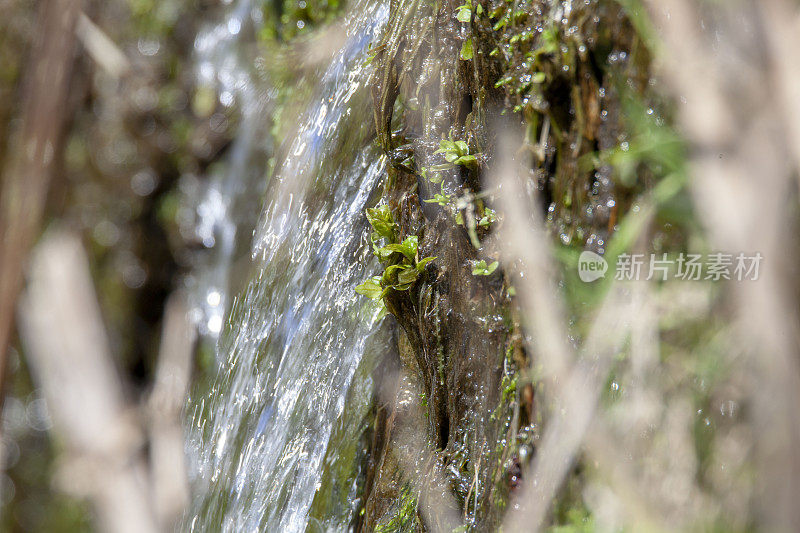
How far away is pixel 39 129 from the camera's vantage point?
1.29m

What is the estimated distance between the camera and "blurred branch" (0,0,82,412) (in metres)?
1.21

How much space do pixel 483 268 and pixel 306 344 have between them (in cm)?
39

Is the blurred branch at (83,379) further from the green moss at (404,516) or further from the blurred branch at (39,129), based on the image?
the green moss at (404,516)

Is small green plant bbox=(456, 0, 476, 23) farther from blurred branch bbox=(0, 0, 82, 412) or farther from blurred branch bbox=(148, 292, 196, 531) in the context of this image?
blurred branch bbox=(148, 292, 196, 531)

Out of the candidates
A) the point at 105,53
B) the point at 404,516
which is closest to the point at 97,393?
the point at 105,53

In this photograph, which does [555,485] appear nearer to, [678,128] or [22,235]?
[678,128]

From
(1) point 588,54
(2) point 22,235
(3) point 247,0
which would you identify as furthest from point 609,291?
(3) point 247,0

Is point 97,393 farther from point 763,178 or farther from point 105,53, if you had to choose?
point 763,178

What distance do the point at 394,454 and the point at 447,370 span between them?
0.65 ft

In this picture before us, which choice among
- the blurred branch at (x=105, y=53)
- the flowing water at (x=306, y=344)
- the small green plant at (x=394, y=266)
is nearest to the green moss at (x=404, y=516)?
the flowing water at (x=306, y=344)

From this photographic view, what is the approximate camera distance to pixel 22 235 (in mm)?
1263
